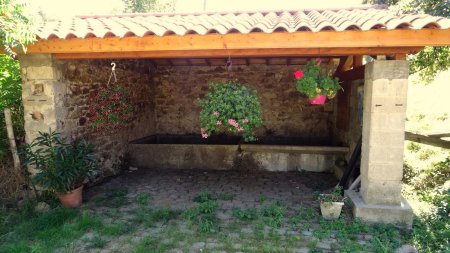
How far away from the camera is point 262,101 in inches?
Answer: 323

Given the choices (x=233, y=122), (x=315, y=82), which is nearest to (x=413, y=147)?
(x=315, y=82)

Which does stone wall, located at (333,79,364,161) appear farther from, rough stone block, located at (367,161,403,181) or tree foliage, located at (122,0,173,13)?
tree foliage, located at (122,0,173,13)

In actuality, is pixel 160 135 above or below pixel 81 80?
below

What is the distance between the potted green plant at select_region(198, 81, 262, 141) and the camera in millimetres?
3828

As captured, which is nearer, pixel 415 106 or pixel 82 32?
pixel 82 32

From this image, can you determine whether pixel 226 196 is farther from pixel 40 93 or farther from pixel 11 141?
pixel 11 141

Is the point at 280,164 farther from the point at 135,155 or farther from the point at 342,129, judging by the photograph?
the point at 135,155

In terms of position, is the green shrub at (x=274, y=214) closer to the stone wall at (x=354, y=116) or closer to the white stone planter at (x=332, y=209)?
the white stone planter at (x=332, y=209)

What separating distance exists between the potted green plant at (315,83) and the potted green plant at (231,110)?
73 centimetres

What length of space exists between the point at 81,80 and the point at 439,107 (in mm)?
11044

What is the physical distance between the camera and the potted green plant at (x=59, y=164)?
4168 mm

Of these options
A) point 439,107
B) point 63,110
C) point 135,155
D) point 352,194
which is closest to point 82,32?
point 63,110

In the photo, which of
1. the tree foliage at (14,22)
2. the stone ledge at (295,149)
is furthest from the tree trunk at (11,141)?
the stone ledge at (295,149)

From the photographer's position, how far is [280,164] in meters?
6.58
